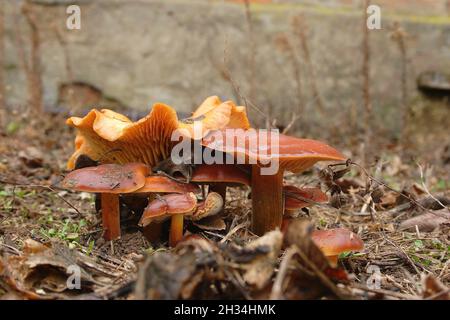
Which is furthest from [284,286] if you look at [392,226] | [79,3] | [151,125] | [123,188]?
[79,3]

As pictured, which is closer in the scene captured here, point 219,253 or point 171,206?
point 219,253

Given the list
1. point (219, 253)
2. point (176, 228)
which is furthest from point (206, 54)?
point (219, 253)

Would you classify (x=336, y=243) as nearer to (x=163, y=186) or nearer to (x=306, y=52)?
(x=163, y=186)

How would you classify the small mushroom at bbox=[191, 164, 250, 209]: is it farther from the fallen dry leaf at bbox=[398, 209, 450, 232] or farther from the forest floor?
the fallen dry leaf at bbox=[398, 209, 450, 232]

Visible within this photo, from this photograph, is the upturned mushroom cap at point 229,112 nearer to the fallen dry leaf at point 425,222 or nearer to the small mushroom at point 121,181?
the small mushroom at point 121,181

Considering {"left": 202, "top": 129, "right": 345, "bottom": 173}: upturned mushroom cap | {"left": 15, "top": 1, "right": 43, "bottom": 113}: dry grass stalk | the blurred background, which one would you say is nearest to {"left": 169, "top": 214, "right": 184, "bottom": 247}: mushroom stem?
{"left": 202, "top": 129, "right": 345, "bottom": 173}: upturned mushroom cap

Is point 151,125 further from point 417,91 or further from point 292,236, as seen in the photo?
point 417,91
